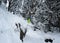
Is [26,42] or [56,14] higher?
[56,14]

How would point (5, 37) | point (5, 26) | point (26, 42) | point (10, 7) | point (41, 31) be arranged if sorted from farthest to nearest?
point (10, 7)
point (5, 26)
point (41, 31)
point (5, 37)
point (26, 42)

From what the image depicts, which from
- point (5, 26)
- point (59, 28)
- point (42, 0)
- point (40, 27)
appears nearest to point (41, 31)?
point (40, 27)

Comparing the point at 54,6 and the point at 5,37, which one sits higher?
the point at 54,6

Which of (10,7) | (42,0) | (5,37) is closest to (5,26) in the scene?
(5,37)

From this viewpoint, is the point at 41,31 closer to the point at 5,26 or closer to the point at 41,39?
the point at 41,39

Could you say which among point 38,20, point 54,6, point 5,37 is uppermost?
point 54,6

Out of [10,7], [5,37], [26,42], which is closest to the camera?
[26,42]

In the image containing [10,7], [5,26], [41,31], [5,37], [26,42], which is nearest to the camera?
[26,42]

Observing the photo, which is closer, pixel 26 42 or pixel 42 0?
pixel 26 42

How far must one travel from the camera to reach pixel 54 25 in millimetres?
16188

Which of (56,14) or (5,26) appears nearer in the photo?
(56,14)

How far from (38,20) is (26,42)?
9.74ft

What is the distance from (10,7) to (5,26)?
8850 mm

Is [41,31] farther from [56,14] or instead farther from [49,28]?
[56,14]
